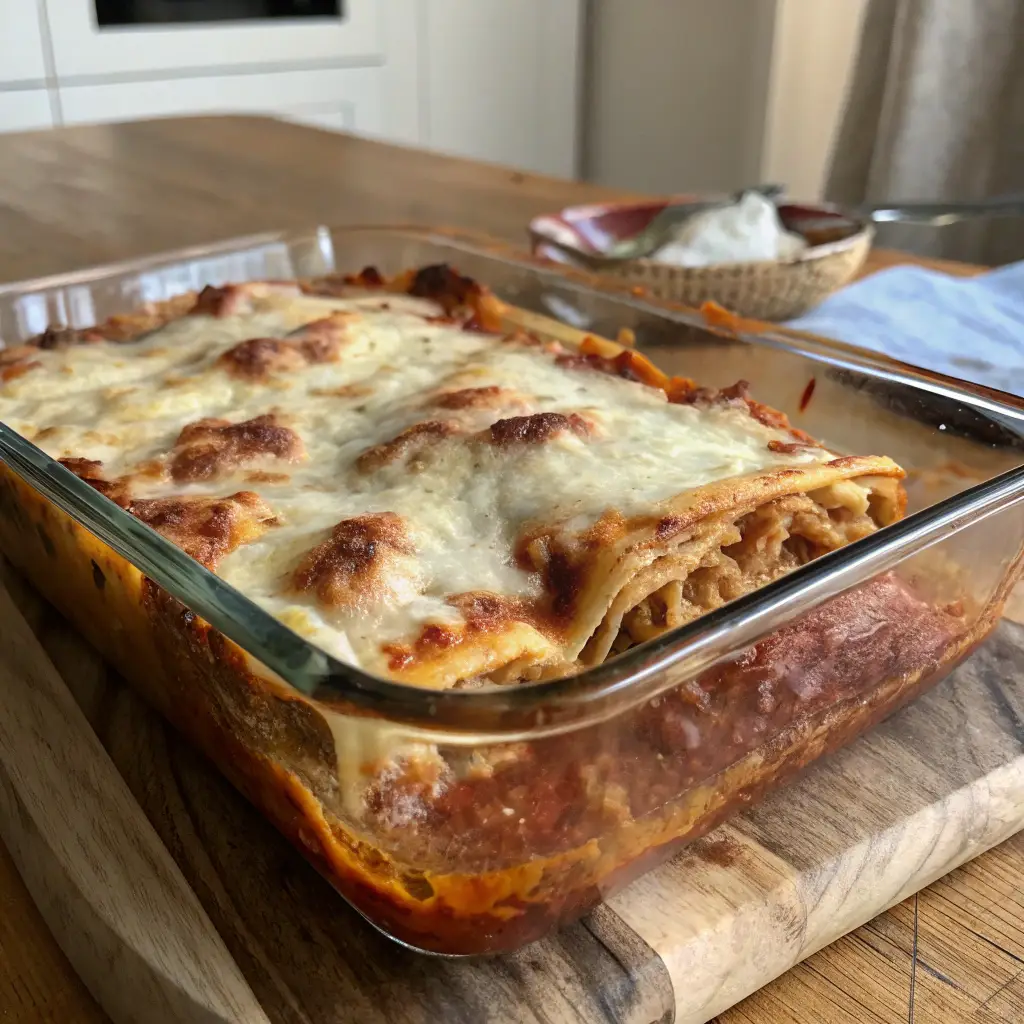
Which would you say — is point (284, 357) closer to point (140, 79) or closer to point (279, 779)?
point (279, 779)

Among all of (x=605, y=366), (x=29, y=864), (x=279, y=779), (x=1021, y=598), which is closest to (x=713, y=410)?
(x=605, y=366)

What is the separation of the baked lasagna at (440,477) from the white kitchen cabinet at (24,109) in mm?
2649

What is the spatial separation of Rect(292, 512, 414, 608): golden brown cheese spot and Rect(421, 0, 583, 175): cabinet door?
3.58 metres

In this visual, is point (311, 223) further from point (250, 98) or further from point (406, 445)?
point (250, 98)

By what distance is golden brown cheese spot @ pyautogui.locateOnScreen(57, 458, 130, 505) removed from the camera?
28.6 inches

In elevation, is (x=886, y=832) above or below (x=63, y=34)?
below

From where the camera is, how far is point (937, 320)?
1273 millimetres

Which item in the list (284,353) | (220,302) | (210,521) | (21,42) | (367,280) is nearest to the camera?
(210,521)

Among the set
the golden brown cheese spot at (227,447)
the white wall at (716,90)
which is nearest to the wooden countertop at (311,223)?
the golden brown cheese spot at (227,447)

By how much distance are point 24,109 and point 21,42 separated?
0.18 m

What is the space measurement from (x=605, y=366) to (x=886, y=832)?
0.45 metres

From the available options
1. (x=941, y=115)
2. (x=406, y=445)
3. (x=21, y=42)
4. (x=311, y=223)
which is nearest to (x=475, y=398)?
(x=406, y=445)

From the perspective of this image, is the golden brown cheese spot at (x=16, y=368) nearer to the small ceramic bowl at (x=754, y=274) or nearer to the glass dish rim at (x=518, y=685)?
the glass dish rim at (x=518, y=685)

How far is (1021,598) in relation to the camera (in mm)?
830
